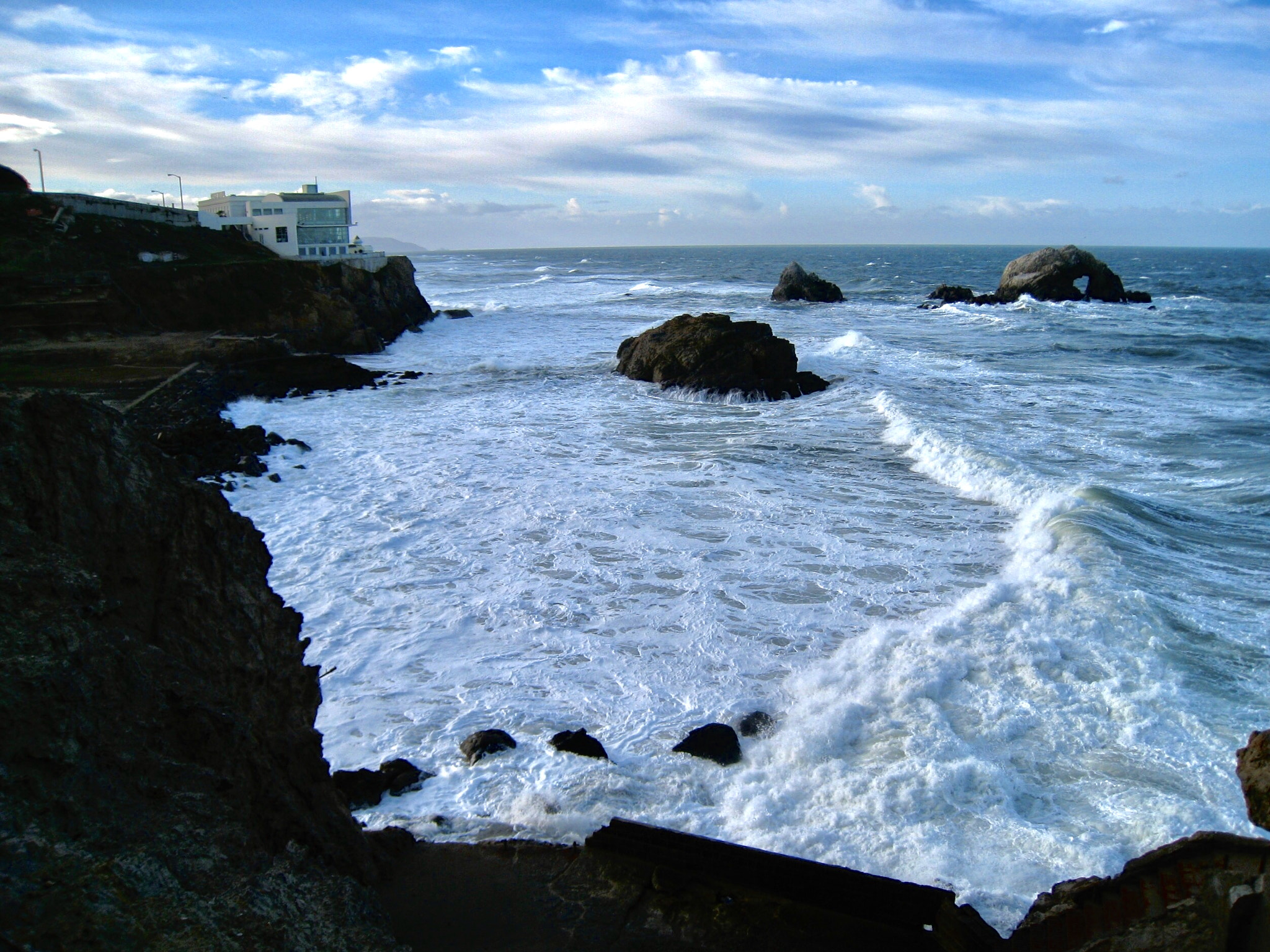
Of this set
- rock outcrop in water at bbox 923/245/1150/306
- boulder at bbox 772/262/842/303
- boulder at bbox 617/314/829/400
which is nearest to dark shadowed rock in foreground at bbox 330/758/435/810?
boulder at bbox 617/314/829/400

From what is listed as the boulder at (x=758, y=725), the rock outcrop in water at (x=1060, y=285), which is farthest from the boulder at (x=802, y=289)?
the boulder at (x=758, y=725)

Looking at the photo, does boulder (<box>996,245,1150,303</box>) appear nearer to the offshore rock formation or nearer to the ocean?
the ocean

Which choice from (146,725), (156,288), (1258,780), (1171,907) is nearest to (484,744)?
(146,725)

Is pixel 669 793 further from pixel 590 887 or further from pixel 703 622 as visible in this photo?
pixel 703 622

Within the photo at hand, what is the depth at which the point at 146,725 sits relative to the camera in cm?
348

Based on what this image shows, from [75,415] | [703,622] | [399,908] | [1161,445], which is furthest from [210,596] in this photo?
[1161,445]

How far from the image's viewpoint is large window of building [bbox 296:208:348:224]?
4756 cm

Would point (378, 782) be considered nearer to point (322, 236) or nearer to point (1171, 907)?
point (1171, 907)

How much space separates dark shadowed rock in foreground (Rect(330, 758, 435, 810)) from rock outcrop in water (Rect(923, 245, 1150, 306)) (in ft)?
183

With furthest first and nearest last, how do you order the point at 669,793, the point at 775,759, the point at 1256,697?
1. the point at 1256,697
2. the point at 775,759
3. the point at 669,793

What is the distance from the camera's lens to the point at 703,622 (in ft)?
32.8

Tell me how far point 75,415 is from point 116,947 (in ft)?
9.17

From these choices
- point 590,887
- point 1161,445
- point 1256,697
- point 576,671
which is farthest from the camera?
point 1161,445

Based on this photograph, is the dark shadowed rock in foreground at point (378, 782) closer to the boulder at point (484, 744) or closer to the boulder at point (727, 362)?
the boulder at point (484, 744)
